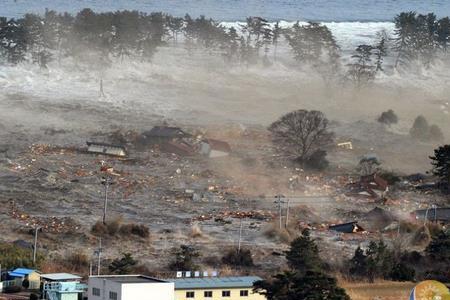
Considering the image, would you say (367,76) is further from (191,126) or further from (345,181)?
(345,181)

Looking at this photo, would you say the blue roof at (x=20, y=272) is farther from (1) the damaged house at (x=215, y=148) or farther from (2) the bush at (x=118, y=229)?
(1) the damaged house at (x=215, y=148)

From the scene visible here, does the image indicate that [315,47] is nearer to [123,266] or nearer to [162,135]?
[162,135]

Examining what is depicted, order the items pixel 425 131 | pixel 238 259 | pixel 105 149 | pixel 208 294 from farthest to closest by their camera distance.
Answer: pixel 425 131 < pixel 105 149 < pixel 238 259 < pixel 208 294

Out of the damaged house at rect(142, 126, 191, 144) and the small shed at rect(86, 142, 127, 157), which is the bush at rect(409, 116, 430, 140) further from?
the small shed at rect(86, 142, 127, 157)

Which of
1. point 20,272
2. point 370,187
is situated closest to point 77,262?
point 20,272

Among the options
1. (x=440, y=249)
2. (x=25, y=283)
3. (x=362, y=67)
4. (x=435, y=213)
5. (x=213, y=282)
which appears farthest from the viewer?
(x=362, y=67)
